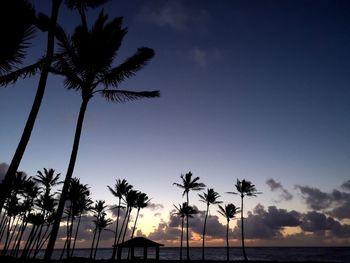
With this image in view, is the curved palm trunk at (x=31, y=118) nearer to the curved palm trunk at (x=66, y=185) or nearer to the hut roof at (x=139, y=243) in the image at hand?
the curved palm trunk at (x=66, y=185)

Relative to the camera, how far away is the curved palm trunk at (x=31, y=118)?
17.5 ft

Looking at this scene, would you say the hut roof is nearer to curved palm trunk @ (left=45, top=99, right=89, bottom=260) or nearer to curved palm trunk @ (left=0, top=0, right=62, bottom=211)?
curved palm trunk @ (left=45, top=99, right=89, bottom=260)

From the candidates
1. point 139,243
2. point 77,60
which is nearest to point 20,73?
point 77,60

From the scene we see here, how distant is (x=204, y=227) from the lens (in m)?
51.1

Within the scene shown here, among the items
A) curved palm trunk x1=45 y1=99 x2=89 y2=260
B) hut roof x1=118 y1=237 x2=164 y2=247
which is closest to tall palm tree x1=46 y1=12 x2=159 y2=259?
curved palm trunk x1=45 y1=99 x2=89 y2=260

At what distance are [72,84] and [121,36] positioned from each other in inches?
93.0

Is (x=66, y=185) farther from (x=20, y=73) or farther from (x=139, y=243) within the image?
(x=139, y=243)

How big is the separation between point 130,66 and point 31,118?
4.25m

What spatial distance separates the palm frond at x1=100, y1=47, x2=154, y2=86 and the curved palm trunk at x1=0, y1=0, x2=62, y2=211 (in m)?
2.79

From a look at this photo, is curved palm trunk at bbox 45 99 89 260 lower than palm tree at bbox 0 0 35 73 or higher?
lower

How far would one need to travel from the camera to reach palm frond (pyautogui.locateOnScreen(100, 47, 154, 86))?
31.2 ft

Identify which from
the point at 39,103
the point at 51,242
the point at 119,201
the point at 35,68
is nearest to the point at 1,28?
the point at 39,103

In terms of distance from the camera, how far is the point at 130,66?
9570 millimetres

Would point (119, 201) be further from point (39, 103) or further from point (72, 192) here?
point (39, 103)
